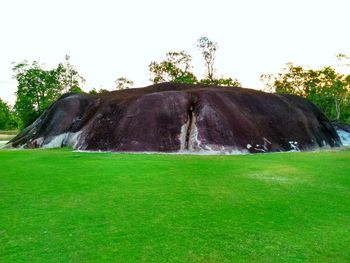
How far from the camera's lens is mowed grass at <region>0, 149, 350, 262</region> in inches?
186

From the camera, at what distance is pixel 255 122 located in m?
22.0

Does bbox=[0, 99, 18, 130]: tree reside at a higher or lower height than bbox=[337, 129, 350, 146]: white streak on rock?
higher

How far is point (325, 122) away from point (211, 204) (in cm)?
2332

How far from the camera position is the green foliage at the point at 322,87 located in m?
49.2

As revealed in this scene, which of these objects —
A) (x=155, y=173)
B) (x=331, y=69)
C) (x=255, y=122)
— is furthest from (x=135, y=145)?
(x=331, y=69)

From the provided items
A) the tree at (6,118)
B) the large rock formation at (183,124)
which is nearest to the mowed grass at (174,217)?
the large rock formation at (183,124)

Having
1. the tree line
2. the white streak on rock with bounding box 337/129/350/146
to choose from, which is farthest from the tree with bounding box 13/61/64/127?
the white streak on rock with bounding box 337/129/350/146

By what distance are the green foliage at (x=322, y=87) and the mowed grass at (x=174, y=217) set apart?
138 feet

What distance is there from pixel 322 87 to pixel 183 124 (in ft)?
119

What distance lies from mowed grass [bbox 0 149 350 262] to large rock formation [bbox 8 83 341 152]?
30.0 feet

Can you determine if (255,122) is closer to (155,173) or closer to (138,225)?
(155,173)

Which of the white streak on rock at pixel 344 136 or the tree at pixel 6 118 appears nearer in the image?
the white streak on rock at pixel 344 136

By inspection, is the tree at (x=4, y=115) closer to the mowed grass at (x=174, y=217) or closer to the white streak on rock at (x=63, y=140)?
the white streak on rock at (x=63, y=140)

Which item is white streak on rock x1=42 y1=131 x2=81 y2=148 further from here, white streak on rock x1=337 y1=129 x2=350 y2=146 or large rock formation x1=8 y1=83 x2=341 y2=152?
white streak on rock x1=337 y1=129 x2=350 y2=146
